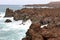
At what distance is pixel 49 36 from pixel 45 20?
2415 centimetres

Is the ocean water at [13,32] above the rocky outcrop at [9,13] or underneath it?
above

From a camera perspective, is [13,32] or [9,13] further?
[9,13]

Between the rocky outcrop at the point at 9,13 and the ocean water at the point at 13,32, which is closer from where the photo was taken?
the ocean water at the point at 13,32

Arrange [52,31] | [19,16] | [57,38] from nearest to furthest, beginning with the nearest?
1. [57,38]
2. [52,31]
3. [19,16]

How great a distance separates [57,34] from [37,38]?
5.85 ft

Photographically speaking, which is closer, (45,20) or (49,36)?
(49,36)

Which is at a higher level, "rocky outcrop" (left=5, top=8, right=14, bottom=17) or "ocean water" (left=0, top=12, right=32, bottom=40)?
"ocean water" (left=0, top=12, right=32, bottom=40)

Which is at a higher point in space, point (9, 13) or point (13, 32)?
point (13, 32)

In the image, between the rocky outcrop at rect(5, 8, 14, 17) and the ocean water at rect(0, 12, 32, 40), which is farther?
the rocky outcrop at rect(5, 8, 14, 17)

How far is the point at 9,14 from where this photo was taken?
6500 centimetres

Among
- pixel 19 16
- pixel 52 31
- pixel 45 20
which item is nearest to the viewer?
pixel 52 31

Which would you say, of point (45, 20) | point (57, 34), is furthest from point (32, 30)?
point (45, 20)

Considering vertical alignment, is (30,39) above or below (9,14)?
above

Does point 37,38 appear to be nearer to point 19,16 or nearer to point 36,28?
point 36,28
